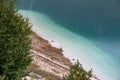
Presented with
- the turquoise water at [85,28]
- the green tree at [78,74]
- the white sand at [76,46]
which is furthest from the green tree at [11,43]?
the turquoise water at [85,28]

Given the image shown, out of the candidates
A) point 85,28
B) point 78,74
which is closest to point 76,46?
point 85,28

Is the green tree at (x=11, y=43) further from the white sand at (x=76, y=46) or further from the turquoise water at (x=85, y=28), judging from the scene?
the turquoise water at (x=85, y=28)

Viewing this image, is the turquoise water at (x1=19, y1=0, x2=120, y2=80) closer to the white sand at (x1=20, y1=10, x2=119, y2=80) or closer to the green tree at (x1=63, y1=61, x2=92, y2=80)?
the white sand at (x1=20, y1=10, x2=119, y2=80)

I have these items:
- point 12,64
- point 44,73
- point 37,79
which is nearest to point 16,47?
point 12,64

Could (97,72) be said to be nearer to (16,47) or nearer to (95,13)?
(95,13)

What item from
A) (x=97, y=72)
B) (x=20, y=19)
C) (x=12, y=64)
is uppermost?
(x=20, y=19)

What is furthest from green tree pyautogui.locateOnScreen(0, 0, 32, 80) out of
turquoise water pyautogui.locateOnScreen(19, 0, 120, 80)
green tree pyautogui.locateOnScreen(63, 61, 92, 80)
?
turquoise water pyautogui.locateOnScreen(19, 0, 120, 80)
